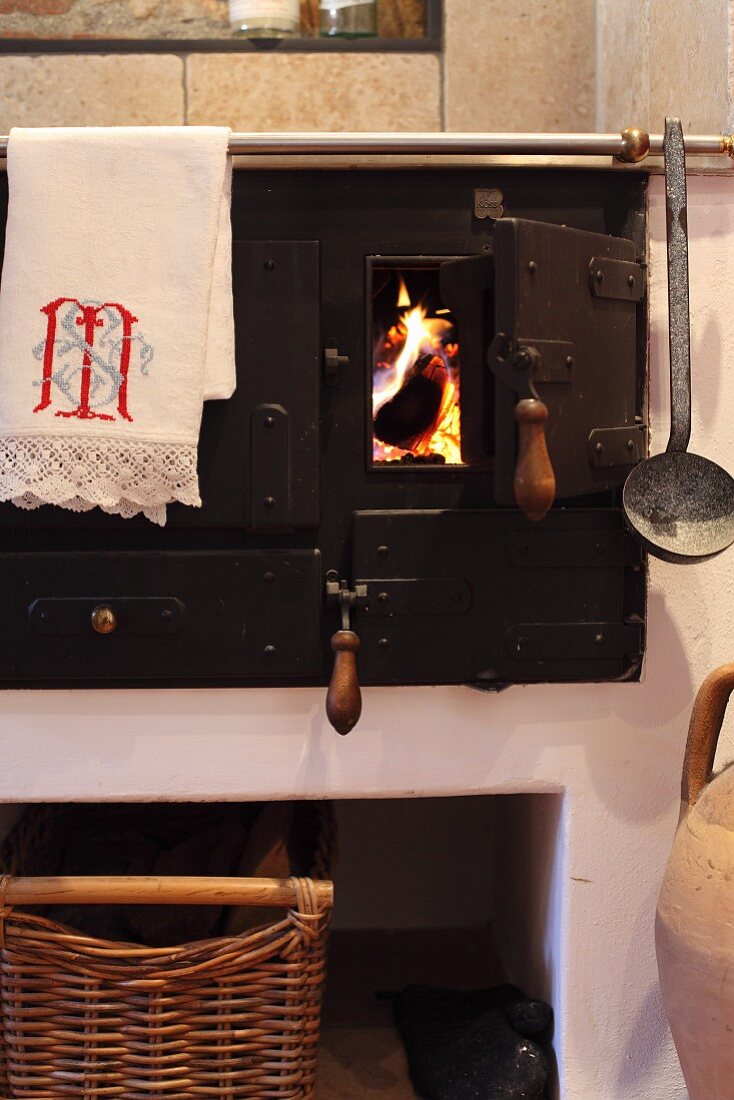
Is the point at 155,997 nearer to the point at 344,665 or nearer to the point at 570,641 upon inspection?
Result: the point at 344,665

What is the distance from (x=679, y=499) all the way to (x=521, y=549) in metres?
0.18

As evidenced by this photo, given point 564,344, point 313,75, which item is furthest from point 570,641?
point 313,75

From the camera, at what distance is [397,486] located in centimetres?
127

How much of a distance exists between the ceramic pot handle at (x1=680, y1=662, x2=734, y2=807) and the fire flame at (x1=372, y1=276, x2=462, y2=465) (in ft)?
1.35

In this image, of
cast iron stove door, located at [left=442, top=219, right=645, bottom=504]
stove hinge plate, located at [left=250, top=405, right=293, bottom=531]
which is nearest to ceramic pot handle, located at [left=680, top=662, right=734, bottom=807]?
cast iron stove door, located at [left=442, top=219, right=645, bottom=504]

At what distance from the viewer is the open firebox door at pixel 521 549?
118cm

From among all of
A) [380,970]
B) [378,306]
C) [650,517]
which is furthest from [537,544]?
[380,970]

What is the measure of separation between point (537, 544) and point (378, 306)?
374 millimetres

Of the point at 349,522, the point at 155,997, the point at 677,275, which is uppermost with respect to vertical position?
the point at 677,275

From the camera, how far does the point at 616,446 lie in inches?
48.2

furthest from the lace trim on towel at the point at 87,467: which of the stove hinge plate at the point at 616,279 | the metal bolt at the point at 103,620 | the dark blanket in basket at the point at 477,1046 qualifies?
the dark blanket in basket at the point at 477,1046

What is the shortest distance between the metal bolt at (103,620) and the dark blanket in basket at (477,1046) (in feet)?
2.24

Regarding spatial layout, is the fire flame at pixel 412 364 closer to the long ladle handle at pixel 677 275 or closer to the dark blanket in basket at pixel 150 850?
the long ladle handle at pixel 677 275

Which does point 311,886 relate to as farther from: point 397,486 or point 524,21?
point 524,21
